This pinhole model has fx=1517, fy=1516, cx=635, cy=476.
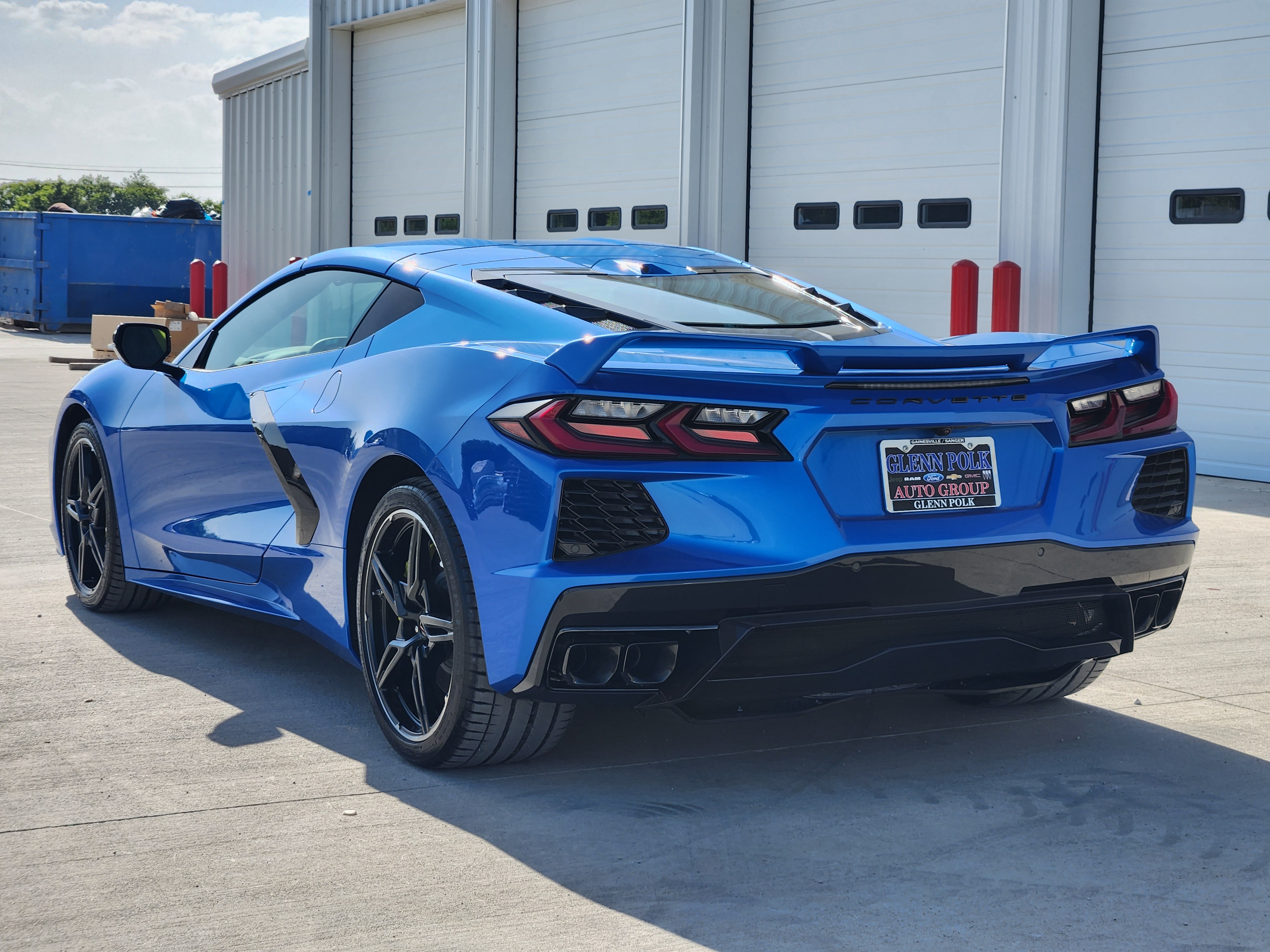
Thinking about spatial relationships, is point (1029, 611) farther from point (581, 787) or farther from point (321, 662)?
point (321, 662)

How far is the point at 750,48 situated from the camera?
13.0 m

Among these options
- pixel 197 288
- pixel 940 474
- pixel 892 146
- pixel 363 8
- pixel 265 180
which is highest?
pixel 363 8

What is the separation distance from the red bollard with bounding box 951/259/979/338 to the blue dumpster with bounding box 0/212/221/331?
17.4 m

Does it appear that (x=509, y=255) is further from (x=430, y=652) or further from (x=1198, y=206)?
(x=1198, y=206)

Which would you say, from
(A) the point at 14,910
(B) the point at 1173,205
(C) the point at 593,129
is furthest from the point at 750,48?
(A) the point at 14,910

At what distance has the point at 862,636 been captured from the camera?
3188 millimetres

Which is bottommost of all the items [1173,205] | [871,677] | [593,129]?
[871,677]

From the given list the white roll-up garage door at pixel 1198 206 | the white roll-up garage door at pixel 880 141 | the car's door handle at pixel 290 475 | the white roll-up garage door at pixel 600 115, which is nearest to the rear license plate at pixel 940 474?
the car's door handle at pixel 290 475

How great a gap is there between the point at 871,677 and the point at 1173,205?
7591 millimetres

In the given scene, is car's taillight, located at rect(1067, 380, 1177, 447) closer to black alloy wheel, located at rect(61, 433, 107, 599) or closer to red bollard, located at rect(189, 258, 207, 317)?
black alloy wheel, located at rect(61, 433, 107, 599)

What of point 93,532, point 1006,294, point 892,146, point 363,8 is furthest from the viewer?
point 363,8

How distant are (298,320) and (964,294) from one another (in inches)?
271

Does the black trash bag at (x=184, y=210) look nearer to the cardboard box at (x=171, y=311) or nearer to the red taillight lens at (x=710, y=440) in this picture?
the cardboard box at (x=171, y=311)

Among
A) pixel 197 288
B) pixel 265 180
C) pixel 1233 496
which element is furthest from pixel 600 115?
pixel 1233 496
